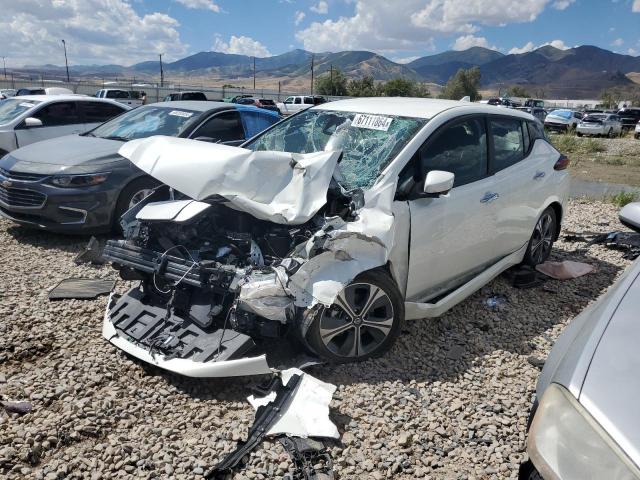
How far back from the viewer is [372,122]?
13.4 feet

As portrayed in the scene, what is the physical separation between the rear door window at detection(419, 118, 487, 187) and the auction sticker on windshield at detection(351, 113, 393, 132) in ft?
1.33

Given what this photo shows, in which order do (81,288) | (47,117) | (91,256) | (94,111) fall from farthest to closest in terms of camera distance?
(94,111), (47,117), (91,256), (81,288)

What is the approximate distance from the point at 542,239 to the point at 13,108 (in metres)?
9.35

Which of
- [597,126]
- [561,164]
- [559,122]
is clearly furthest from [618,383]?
[597,126]

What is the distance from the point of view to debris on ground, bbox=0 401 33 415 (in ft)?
9.61

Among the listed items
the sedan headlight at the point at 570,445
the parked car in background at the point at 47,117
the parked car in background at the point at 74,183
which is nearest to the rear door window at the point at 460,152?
the sedan headlight at the point at 570,445

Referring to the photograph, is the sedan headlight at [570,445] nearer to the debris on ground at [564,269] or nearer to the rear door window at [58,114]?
the debris on ground at [564,269]

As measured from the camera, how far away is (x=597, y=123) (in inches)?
1238

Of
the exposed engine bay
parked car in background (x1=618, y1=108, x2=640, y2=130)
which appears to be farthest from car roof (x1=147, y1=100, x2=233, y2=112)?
parked car in background (x1=618, y1=108, x2=640, y2=130)

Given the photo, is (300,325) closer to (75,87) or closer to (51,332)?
(51,332)

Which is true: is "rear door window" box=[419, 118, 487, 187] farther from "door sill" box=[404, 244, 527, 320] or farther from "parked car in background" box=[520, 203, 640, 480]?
"parked car in background" box=[520, 203, 640, 480]

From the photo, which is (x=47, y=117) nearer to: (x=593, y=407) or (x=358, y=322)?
(x=358, y=322)

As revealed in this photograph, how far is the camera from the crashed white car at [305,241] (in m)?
3.11

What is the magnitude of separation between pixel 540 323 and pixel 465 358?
3.65 feet
